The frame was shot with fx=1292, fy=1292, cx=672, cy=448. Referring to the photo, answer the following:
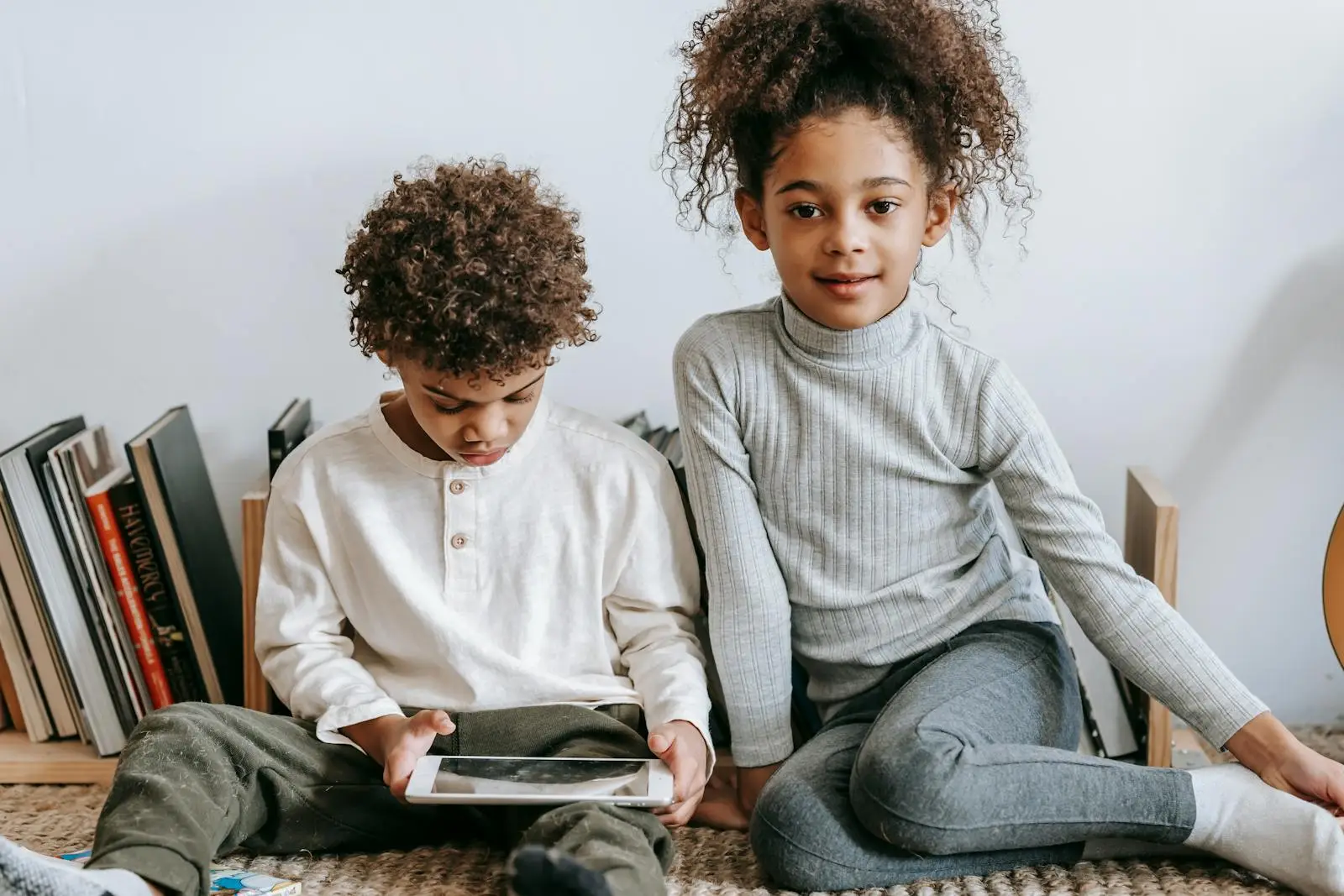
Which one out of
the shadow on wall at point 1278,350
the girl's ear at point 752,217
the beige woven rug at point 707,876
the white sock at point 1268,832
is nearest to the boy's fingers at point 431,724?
the beige woven rug at point 707,876

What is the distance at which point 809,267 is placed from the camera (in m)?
1.03

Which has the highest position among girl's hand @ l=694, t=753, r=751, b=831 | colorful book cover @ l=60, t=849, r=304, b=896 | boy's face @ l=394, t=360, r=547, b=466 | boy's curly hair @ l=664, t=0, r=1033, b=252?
boy's curly hair @ l=664, t=0, r=1033, b=252

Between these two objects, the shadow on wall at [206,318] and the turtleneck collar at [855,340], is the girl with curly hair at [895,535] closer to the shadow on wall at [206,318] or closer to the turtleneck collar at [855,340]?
the turtleneck collar at [855,340]

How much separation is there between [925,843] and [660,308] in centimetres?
61

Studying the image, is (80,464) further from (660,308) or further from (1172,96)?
(1172,96)

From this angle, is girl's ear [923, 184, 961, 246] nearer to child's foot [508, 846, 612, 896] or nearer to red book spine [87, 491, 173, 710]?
child's foot [508, 846, 612, 896]

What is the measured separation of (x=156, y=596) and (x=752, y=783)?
600 mm

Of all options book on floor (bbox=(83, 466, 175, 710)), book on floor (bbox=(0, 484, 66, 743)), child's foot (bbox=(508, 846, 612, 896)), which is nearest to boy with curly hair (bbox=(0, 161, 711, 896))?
child's foot (bbox=(508, 846, 612, 896))

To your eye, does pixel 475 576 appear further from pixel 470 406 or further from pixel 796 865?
pixel 796 865

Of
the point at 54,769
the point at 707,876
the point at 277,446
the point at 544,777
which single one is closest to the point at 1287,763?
the point at 707,876

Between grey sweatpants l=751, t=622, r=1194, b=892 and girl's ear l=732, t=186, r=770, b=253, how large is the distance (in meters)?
0.40

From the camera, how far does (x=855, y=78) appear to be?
103 cm

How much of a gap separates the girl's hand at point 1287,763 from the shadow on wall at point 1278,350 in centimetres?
40

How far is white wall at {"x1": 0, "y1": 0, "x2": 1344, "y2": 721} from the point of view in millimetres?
1256
